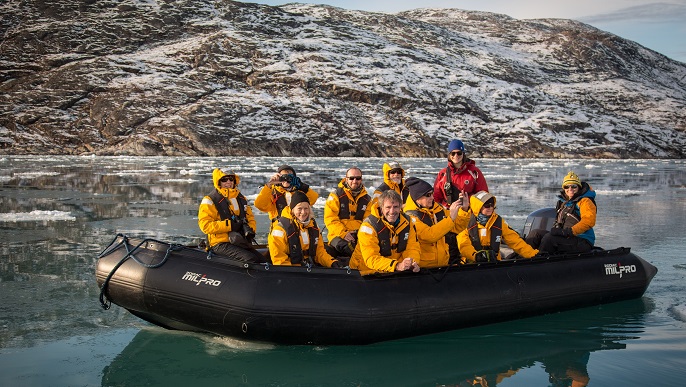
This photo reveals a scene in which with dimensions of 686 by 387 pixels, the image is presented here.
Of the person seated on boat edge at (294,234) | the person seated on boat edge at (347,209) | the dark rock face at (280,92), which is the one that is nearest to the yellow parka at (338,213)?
the person seated on boat edge at (347,209)

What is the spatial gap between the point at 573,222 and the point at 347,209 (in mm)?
2995

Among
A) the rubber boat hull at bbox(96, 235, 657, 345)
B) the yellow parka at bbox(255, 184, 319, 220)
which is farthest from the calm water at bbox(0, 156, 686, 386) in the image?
the yellow parka at bbox(255, 184, 319, 220)

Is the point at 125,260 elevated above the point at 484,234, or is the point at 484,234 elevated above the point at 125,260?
the point at 484,234

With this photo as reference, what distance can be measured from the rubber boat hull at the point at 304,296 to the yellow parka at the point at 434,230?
34 cm

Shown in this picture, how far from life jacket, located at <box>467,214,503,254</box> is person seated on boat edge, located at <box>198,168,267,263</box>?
8.25 ft

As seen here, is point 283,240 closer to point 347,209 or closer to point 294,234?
point 294,234

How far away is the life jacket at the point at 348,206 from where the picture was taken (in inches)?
323

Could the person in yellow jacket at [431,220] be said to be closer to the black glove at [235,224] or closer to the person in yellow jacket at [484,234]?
the person in yellow jacket at [484,234]

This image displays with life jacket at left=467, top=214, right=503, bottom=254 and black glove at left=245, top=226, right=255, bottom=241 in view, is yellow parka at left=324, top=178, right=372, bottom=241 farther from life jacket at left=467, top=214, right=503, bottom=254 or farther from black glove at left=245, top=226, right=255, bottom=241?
life jacket at left=467, top=214, right=503, bottom=254

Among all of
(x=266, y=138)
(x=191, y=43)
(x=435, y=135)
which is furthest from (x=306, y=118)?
(x=191, y=43)

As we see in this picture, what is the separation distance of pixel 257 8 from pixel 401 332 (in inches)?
4366

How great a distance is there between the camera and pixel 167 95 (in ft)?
247

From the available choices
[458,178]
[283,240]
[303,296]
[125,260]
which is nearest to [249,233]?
[283,240]

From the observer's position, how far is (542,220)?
916 centimetres
